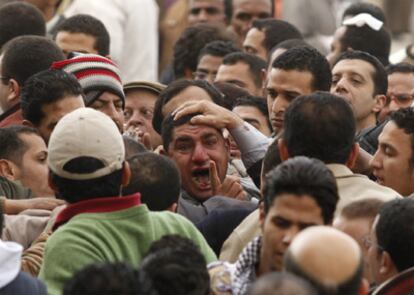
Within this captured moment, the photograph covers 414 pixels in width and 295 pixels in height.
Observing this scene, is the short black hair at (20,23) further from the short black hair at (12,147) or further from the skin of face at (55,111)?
the short black hair at (12,147)

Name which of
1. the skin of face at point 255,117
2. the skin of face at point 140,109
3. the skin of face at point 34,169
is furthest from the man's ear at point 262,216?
the skin of face at point 140,109

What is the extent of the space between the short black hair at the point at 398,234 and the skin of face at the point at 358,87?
4002mm

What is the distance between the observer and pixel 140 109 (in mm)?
12398

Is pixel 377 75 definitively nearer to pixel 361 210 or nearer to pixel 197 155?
pixel 197 155

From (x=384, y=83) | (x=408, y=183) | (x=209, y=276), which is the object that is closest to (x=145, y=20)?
(x=384, y=83)

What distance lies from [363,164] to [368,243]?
2287 millimetres

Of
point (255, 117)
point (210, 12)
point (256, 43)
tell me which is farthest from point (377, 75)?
point (210, 12)

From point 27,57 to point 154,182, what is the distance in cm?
270

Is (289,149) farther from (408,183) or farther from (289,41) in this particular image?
(289,41)

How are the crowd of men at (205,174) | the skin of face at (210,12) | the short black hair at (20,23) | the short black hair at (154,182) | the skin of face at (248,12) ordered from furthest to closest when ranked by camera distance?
1. the skin of face at (210,12)
2. the skin of face at (248,12)
3. the short black hair at (20,23)
4. the short black hair at (154,182)
5. the crowd of men at (205,174)

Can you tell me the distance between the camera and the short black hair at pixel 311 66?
11.0 metres

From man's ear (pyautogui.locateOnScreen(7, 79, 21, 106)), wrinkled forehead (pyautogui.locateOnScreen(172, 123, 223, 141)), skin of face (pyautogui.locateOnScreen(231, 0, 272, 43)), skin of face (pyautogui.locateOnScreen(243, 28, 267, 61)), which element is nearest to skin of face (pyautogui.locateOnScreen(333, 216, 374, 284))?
wrinkled forehead (pyautogui.locateOnScreen(172, 123, 223, 141))

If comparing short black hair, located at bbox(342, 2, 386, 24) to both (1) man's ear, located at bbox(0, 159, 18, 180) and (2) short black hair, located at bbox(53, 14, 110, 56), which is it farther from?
(1) man's ear, located at bbox(0, 159, 18, 180)

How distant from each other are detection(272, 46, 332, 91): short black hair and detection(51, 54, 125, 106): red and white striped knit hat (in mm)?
1003
